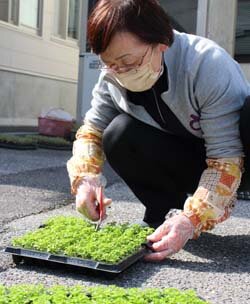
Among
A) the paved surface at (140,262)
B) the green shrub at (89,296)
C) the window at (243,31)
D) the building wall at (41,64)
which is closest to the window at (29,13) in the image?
the building wall at (41,64)

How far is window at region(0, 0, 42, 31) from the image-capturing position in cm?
820

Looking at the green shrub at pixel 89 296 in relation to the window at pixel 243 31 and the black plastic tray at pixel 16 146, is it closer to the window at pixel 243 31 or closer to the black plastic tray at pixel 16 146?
the black plastic tray at pixel 16 146

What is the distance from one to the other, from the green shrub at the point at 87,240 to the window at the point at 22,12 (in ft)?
22.2

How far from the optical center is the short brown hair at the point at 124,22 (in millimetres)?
1478

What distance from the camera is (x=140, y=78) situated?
164 centimetres

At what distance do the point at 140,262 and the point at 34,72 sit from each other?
7167 millimetres

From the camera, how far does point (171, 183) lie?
6.81 feet

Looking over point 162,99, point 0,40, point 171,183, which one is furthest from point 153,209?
point 0,40

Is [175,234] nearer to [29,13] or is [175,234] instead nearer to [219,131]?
[219,131]

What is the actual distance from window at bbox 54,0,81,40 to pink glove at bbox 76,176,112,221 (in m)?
8.04

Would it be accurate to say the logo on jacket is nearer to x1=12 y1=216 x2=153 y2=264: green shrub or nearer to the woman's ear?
the woman's ear

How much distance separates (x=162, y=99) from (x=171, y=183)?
0.39 metres

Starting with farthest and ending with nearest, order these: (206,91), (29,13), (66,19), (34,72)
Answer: (66,19) < (29,13) < (34,72) < (206,91)

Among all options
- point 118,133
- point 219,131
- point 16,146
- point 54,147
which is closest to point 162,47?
point 219,131
